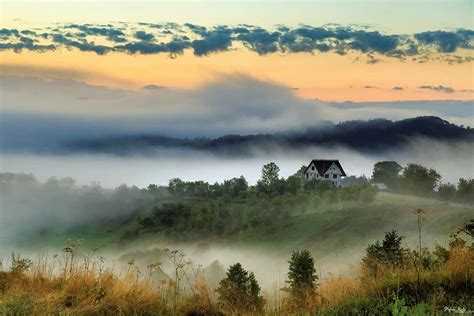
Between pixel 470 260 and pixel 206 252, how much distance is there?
176 meters

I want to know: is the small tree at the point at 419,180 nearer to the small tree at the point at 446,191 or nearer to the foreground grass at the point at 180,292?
the small tree at the point at 446,191

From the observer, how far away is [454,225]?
104312mm

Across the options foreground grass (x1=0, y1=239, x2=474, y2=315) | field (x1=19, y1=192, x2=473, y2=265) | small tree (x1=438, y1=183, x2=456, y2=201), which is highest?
small tree (x1=438, y1=183, x2=456, y2=201)

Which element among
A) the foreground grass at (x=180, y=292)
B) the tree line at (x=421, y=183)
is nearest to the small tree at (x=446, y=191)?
the tree line at (x=421, y=183)

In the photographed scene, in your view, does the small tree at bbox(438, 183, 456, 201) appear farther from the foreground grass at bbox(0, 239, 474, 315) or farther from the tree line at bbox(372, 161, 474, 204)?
the foreground grass at bbox(0, 239, 474, 315)

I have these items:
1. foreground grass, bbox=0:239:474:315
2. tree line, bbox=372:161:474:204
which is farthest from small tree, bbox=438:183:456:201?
foreground grass, bbox=0:239:474:315

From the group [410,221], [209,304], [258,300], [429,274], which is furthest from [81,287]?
[410,221]

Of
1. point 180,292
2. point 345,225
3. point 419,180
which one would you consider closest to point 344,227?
point 345,225

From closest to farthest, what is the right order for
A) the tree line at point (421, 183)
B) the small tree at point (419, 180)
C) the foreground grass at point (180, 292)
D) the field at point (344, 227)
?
the foreground grass at point (180, 292) → the field at point (344, 227) → the tree line at point (421, 183) → the small tree at point (419, 180)

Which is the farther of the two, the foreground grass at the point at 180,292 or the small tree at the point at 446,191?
the small tree at the point at 446,191

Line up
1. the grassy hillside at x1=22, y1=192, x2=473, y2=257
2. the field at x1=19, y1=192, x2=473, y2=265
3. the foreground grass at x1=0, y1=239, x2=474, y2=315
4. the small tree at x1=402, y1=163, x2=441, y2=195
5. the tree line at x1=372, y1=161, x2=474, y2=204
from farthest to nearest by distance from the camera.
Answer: the small tree at x1=402, y1=163, x2=441, y2=195
the tree line at x1=372, y1=161, x2=474, y2=204
the grassy hillside at x1=22, y1=192, x2=473, y2=257
the field at x1=19, y1=192, x2=473, y2=265
the foreground grass at x1=0, y1=239, x2=474, y2=315

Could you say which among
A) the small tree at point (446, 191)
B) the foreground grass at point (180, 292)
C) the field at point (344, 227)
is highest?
the small tree at point (446, 191)

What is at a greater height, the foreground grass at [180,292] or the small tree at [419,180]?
the small tree at [419,180]

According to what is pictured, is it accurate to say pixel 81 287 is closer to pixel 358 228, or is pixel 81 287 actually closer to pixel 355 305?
→ pixel 355 305
